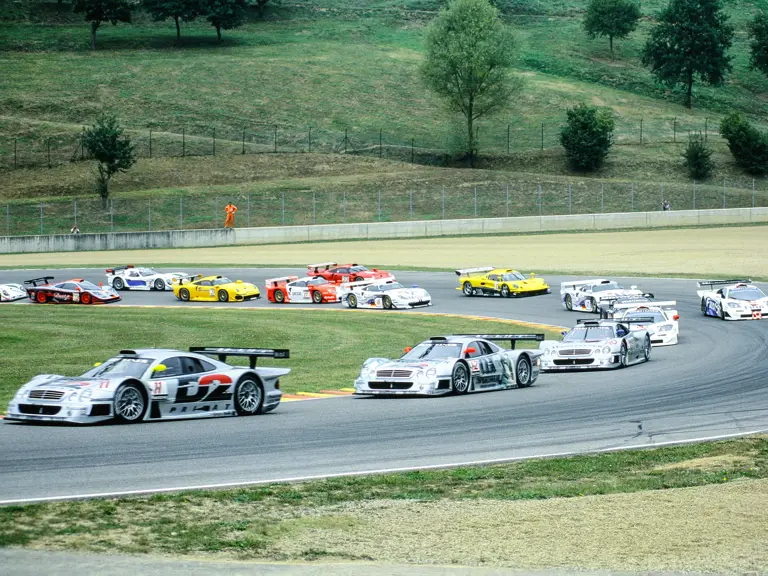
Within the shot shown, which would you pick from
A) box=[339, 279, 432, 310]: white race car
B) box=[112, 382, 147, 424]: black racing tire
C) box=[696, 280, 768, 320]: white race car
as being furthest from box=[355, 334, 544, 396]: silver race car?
box=[339, 279, 432, 310]: white race car

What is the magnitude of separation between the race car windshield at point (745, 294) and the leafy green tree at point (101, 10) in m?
103

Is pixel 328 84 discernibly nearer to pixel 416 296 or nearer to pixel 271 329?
pixel 416 296

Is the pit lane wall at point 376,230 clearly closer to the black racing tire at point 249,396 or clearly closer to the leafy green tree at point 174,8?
the black racing tire at point 249,396

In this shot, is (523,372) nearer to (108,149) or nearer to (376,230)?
(376,230)

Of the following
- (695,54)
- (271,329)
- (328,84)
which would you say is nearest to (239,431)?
(271,329)

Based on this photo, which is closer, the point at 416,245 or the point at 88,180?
the point at 416,245

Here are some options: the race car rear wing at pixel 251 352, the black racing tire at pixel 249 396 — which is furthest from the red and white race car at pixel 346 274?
the black racing tire at pixel 249 396

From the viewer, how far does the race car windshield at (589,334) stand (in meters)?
28.9

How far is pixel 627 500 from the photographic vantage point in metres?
12.8

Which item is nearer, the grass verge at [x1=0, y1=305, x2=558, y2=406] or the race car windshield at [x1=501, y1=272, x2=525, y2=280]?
the grass verge at [x1=0, y1=305, x2=558, y2=406]

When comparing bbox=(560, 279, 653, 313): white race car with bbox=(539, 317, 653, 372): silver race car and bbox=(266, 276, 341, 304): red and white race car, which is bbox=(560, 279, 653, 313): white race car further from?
bbox=(539, 317, 653, 372): silver race car

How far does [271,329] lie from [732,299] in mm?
15555

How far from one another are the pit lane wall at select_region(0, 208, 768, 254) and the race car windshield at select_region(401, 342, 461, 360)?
5195 cm

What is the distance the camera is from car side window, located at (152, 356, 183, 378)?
19.4 meters
